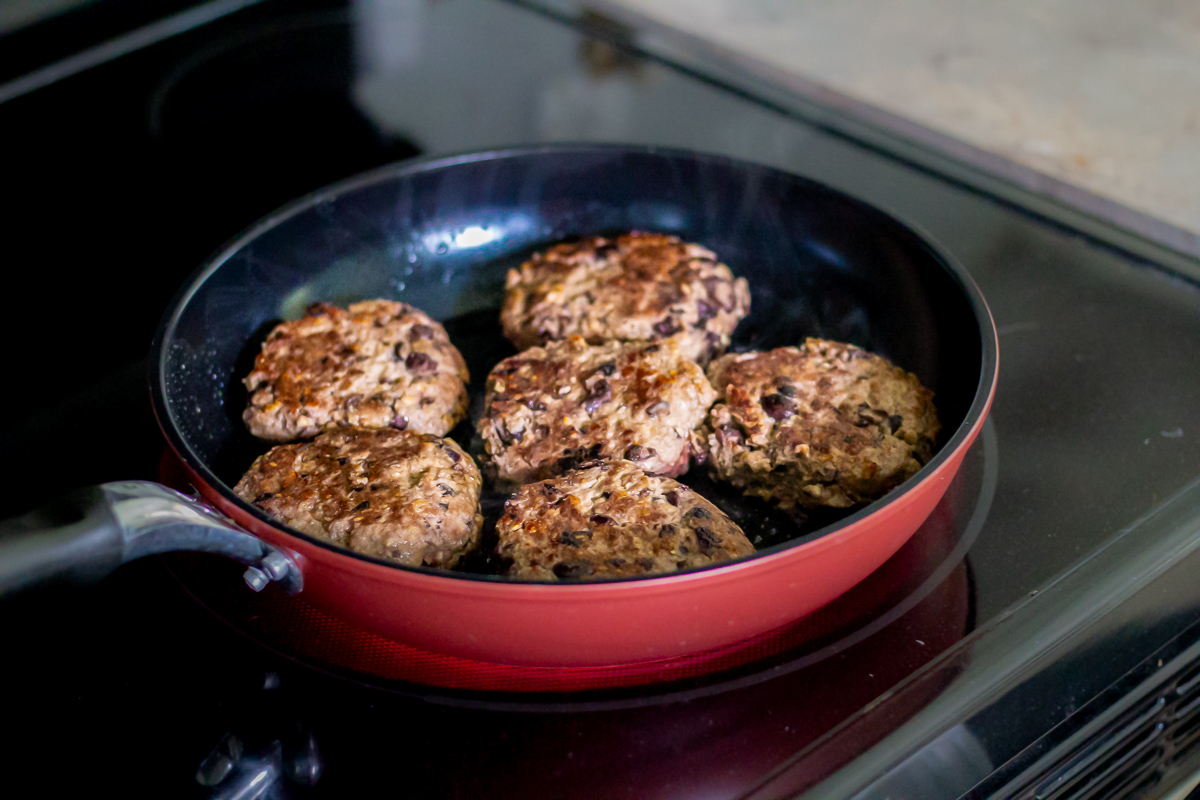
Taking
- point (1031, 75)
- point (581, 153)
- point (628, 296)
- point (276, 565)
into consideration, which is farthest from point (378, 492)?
point (1031, 75)

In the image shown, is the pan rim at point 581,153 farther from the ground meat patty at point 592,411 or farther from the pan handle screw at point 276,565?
the ground meat patty at point 592,411

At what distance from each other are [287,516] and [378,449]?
0.44 feet

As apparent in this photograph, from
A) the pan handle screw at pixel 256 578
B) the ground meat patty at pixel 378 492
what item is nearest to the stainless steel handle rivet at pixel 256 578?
the pan handle screw at pixel 256 578

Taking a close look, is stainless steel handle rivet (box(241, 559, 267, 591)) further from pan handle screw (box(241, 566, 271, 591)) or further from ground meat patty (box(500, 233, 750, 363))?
ground meat patty (box(500, 233, 750, 363))

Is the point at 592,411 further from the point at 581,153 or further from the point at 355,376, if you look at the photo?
the point at 581,153

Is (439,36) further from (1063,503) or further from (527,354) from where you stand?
(1063,503)

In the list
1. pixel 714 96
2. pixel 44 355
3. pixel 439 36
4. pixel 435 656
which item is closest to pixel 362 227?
pixel 44 355

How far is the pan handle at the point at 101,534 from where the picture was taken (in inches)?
24.9

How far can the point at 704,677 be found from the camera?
89 cm

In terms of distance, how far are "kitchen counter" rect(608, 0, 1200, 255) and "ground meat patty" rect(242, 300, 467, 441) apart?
105cm

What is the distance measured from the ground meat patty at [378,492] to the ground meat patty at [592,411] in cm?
6

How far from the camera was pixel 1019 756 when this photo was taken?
0.89 m

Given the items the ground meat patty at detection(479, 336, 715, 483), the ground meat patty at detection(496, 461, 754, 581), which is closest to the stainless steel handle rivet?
the ground meat patty at detection(496, 461, 754, 581)

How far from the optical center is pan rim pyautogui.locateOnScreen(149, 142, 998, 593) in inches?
28.9
